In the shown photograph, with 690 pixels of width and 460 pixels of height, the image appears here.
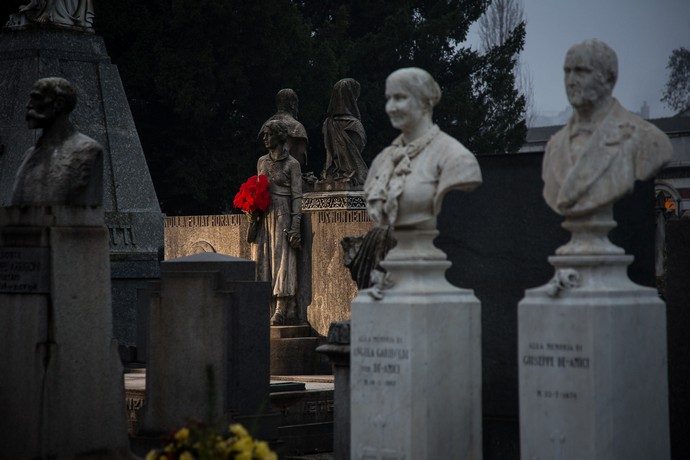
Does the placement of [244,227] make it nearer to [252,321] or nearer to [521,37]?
[252,321]

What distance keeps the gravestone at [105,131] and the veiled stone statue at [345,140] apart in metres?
2.49

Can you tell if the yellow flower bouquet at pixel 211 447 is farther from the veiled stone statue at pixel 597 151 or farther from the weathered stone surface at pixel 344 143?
the weathered stone surface at pixel 344 143

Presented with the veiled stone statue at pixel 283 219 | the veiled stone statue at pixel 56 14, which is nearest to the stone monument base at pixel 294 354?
the veiled stone statue at pixel 283 219

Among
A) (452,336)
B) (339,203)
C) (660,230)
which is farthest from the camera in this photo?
(660,230)

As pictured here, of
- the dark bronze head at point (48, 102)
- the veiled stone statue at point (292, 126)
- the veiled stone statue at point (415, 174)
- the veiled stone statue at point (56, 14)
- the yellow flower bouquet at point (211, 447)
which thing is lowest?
the yellow flower bouquet at point (211, 447)

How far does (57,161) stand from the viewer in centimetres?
982

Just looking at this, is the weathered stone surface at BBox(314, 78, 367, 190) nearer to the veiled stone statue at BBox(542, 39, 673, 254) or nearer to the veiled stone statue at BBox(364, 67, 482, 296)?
the veiled stone statue at BBox(364, 67, 482, 296)

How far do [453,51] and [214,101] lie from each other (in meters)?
9.36

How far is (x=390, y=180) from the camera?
8.83 m

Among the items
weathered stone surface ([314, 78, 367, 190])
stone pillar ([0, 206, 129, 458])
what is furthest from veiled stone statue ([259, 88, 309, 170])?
stone pillar ([0, 206, 129, 458])

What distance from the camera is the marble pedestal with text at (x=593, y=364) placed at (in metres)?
7.91

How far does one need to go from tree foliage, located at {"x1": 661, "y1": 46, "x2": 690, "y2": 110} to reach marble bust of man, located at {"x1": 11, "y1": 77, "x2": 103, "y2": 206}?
241ft

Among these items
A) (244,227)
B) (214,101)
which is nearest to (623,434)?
(244,227)

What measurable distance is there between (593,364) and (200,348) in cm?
427
